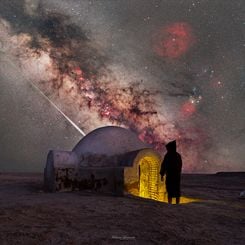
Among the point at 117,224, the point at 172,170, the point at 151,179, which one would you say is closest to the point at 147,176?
the point at 151,179

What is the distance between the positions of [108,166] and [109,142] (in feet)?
3.38

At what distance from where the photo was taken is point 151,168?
12719mm

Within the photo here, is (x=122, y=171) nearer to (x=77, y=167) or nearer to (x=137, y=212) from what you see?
(x=77, y=167)

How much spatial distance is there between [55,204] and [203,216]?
3.61 metres

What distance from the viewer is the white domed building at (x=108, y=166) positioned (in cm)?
1126

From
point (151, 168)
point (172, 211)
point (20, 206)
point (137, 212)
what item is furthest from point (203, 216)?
point (151, 168)

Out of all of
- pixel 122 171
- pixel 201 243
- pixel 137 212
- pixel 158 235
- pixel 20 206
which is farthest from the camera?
pixel 122 171

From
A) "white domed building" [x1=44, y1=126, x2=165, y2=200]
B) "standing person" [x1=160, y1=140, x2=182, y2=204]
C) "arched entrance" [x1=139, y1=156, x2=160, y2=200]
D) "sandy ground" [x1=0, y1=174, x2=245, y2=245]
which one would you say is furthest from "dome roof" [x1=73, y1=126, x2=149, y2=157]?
"sandy ground" [x1=0, y1=174, x2=245, y2=245]

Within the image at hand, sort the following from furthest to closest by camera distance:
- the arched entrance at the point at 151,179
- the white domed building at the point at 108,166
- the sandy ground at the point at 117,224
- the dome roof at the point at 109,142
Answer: the dome roof at the point at 109,142 < the arched entrance at the point at 151,179 < the white domed building at the point at 108,166 < the sandy ground at the point at 117,224

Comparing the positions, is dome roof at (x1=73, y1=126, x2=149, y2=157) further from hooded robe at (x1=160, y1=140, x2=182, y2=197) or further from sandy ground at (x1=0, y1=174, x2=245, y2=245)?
sandy ground at (x1=0, y1=174, x2=245, y2=245)

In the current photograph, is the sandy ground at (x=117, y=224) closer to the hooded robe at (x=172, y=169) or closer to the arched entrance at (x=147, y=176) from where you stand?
the hooded robe at (x=172, y=169)

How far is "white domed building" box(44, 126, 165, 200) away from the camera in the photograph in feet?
36.9

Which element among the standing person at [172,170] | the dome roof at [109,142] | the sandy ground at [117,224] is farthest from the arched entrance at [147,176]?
the sandy ground at [117,224]

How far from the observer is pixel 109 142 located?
1275cm
